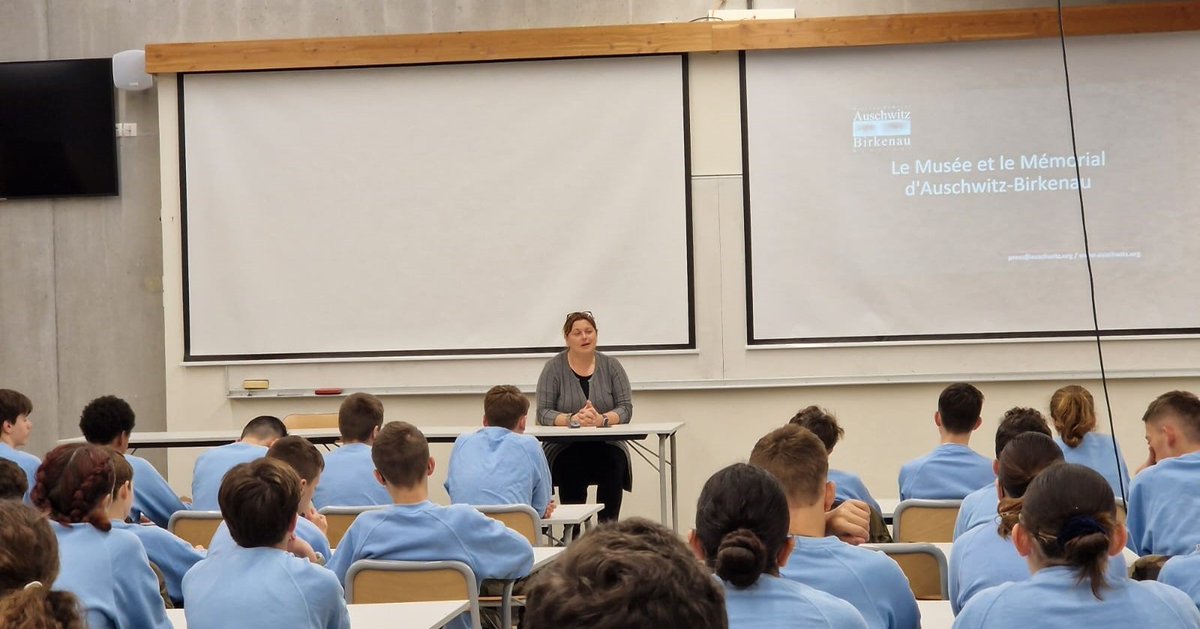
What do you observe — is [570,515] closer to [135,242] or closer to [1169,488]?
[1169,488]

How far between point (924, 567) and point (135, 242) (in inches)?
243

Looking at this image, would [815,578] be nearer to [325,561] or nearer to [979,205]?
[325,561]

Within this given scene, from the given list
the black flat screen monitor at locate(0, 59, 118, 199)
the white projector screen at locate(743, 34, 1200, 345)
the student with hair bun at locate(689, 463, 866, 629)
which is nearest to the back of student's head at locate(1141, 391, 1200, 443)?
the student with hair bun at locate(689, 463, 866, 629)

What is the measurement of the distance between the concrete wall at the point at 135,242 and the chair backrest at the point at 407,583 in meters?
4.28

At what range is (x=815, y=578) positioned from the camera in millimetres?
2291

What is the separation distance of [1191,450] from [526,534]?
2.02 meters

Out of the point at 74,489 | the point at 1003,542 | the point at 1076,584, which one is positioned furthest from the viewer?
the point at 1003,542

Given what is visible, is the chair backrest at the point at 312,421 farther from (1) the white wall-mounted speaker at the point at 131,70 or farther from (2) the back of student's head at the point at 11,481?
(2) the back of student's head at the point at 11,481

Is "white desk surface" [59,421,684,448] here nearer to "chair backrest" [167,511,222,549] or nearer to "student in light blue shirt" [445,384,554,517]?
"student in light blue shirt" [445,384,554,517]

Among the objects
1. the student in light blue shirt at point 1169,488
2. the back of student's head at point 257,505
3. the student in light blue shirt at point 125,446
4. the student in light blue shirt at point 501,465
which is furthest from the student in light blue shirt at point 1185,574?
the student in light blue shirt at point 125,446

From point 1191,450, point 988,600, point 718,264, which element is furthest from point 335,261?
point 988,600

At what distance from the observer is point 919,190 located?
23.3 feet

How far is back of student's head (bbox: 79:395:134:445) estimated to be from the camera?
4680mm

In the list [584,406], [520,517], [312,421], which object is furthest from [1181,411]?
[312,421]
